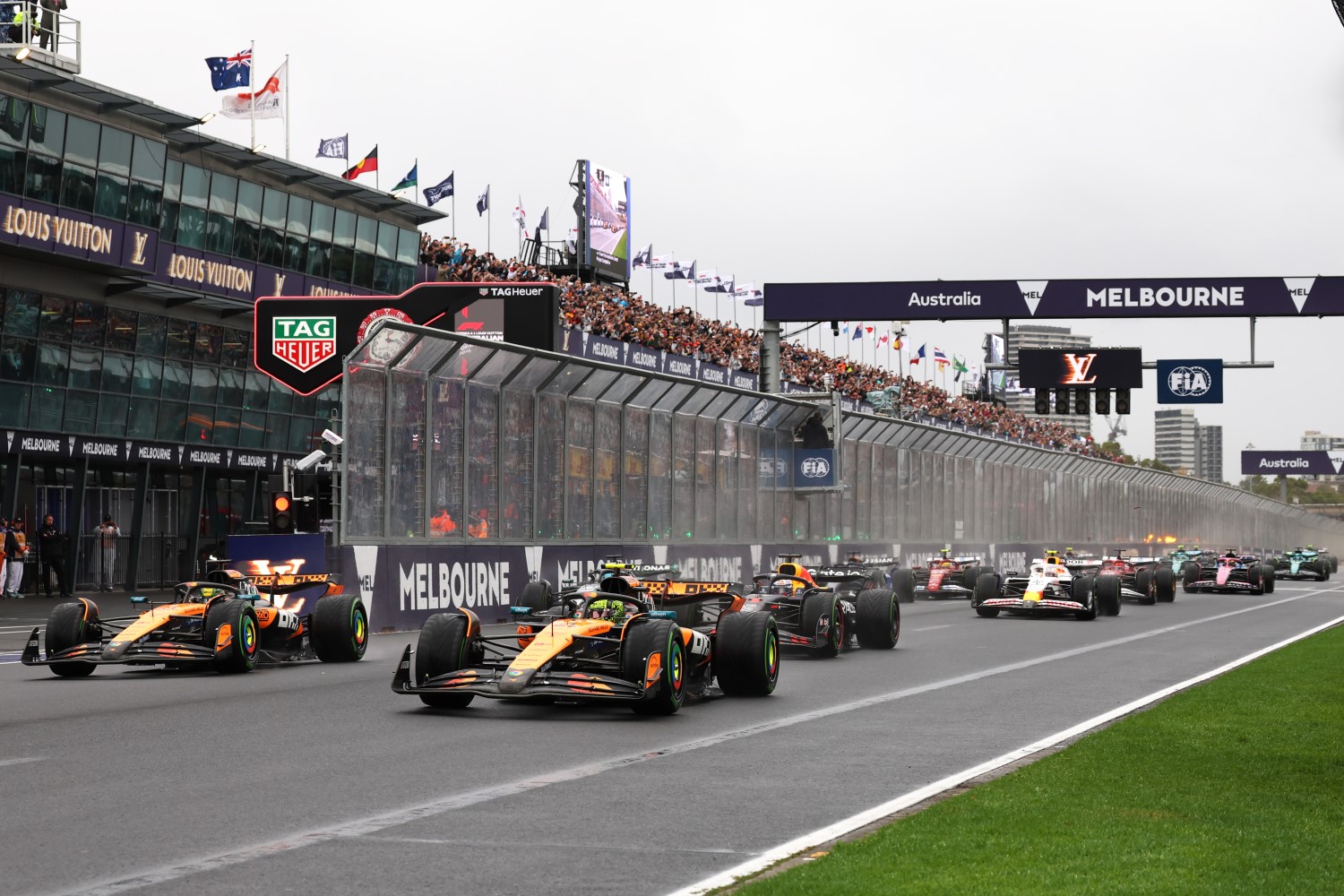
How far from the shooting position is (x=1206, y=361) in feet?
126

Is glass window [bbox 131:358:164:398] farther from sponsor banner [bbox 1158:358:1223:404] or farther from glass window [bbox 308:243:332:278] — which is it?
sponsor banner [bbox 1158:358:1223:404]

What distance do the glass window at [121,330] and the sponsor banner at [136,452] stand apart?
7.10ft

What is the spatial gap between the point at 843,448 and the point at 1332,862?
37.7 m

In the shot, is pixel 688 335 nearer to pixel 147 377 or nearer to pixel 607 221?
pixel 607 221

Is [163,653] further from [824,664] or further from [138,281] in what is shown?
[138,281]

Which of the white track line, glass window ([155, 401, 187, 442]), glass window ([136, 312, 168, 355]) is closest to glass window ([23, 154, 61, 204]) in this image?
glass window ([136, 312, 168, 355])

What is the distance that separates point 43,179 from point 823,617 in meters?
21.7

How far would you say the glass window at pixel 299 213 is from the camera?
142 feet

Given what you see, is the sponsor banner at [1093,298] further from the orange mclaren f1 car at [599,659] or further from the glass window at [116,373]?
the orange mclaren f1 car at [599,659]

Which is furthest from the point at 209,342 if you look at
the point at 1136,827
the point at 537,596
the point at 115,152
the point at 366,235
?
the point at 1136,827

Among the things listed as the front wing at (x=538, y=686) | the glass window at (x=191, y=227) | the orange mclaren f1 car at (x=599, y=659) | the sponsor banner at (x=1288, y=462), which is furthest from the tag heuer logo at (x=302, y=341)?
the sponsor banner at (x=1288, y=462)

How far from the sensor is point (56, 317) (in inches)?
1426

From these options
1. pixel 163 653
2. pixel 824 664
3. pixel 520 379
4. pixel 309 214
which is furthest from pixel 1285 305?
pixel 163 653

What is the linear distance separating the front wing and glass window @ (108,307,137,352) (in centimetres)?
2750
